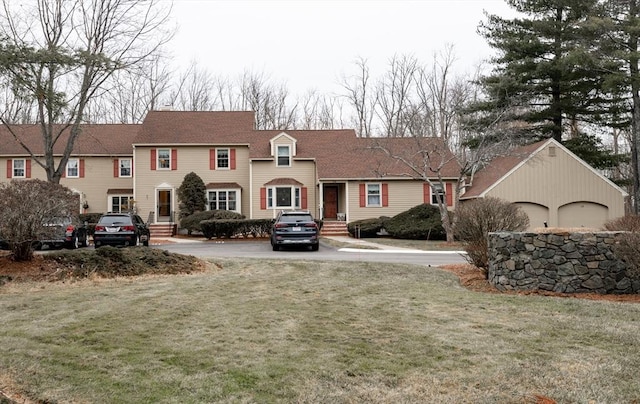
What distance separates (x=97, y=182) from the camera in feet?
112

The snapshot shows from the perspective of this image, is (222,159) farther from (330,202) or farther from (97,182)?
(97,182)

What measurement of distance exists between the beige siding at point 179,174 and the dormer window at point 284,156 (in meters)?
2.40

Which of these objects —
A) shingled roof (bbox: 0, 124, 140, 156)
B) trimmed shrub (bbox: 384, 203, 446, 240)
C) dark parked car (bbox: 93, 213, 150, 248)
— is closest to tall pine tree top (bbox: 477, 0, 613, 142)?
trimmed shrub (bbox: 384, 203, 446, 240)

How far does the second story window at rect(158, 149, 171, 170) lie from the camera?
32781 mm

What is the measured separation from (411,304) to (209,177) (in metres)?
26.6

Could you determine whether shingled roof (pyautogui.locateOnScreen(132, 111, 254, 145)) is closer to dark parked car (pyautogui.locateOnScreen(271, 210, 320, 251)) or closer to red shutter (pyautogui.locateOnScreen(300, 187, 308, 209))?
red shutter (pyautogui.locateOnScreen(300, 187, 308, 209))

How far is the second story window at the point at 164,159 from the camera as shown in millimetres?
32781

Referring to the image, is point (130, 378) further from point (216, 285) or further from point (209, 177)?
point (209, 177)

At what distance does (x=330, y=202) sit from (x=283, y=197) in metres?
3.06

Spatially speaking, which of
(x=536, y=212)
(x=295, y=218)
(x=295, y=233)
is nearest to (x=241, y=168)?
(x=295, y=218)

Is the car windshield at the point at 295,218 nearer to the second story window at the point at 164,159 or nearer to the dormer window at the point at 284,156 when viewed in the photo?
the dormer window at the point at 284,156

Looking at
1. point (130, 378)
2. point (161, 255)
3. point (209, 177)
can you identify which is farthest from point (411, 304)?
point (209, 177)

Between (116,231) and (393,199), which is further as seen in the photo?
(393,199)

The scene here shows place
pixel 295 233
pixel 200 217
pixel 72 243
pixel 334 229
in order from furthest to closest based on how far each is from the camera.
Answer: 1. pixel 334 229
2. pixel 200 217
3. pixel 72 243
4. pixel 295 233
